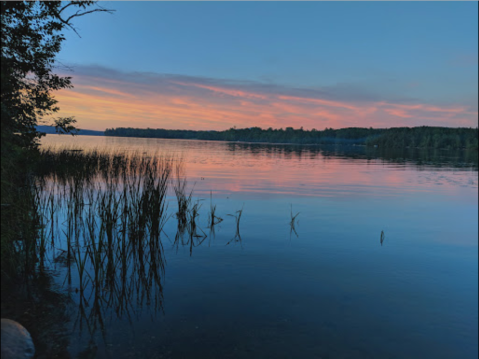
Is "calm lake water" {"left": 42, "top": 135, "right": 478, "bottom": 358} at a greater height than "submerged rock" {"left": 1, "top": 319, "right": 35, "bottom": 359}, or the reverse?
"submerged rock" {"left": 1, "top": 319, "right": 35, "bottom": 359}

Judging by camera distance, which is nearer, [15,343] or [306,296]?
[15,343]

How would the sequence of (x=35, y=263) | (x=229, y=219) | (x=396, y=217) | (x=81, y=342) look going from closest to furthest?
(x=81, y=342) → (x=35, y=263) → (x=229, y=219) → (x=396, y=217)

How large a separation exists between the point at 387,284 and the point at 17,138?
8421mm

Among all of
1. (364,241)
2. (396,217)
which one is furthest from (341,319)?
(396,217)

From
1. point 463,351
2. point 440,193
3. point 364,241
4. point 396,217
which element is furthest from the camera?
point 440,193

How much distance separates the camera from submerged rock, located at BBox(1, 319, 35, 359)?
3928 mm

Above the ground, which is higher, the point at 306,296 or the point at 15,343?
the point at 15,343

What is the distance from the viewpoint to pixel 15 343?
4.04 meters

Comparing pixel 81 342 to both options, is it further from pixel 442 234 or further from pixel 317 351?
pixel 442 234

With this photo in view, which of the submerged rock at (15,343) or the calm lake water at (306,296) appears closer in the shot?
the submerged rock at (15,343)

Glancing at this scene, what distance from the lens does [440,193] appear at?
2111 cm

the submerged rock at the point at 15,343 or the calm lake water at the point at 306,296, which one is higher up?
the submerged rock at the point at 15,343

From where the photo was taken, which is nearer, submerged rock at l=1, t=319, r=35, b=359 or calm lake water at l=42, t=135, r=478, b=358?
submerged rock at l=1, t=319, r=35, b=359

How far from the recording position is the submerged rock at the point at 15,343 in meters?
3.93
